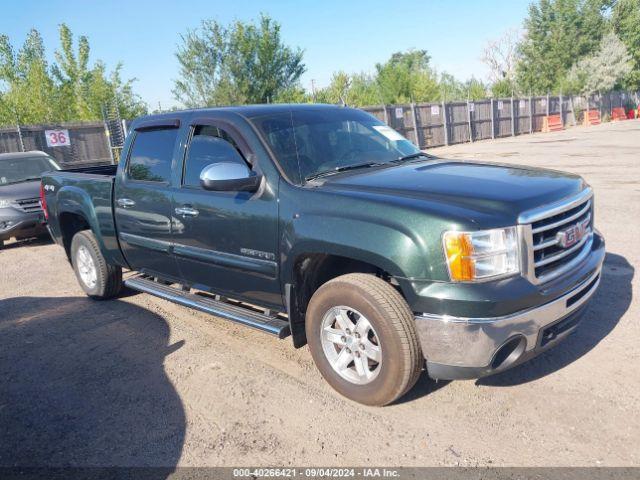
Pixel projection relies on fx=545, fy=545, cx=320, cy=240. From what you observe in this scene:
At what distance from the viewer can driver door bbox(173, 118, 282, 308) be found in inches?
149

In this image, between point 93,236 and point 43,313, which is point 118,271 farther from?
point 43,313

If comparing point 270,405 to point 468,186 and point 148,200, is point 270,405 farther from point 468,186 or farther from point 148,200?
point 148,200

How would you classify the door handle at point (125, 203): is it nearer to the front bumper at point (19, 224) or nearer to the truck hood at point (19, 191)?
the front bumper at point (19, 224)

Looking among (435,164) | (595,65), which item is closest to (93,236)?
(435,164)

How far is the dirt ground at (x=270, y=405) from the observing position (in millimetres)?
2963

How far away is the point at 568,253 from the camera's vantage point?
3.31 m

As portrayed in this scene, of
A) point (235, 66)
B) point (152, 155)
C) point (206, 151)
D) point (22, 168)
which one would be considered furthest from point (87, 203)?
point (235, 66)

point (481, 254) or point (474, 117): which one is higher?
point (474, 117)

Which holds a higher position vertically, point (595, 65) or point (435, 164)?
point (595, 65)

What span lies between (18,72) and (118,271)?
35.0 meters

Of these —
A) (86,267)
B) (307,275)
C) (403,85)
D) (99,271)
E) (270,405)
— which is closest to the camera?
(270,405)

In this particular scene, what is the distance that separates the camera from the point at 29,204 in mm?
9406

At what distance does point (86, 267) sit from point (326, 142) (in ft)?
11.4

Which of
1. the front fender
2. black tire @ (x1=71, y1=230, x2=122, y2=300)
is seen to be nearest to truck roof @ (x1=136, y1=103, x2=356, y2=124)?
the front fender
